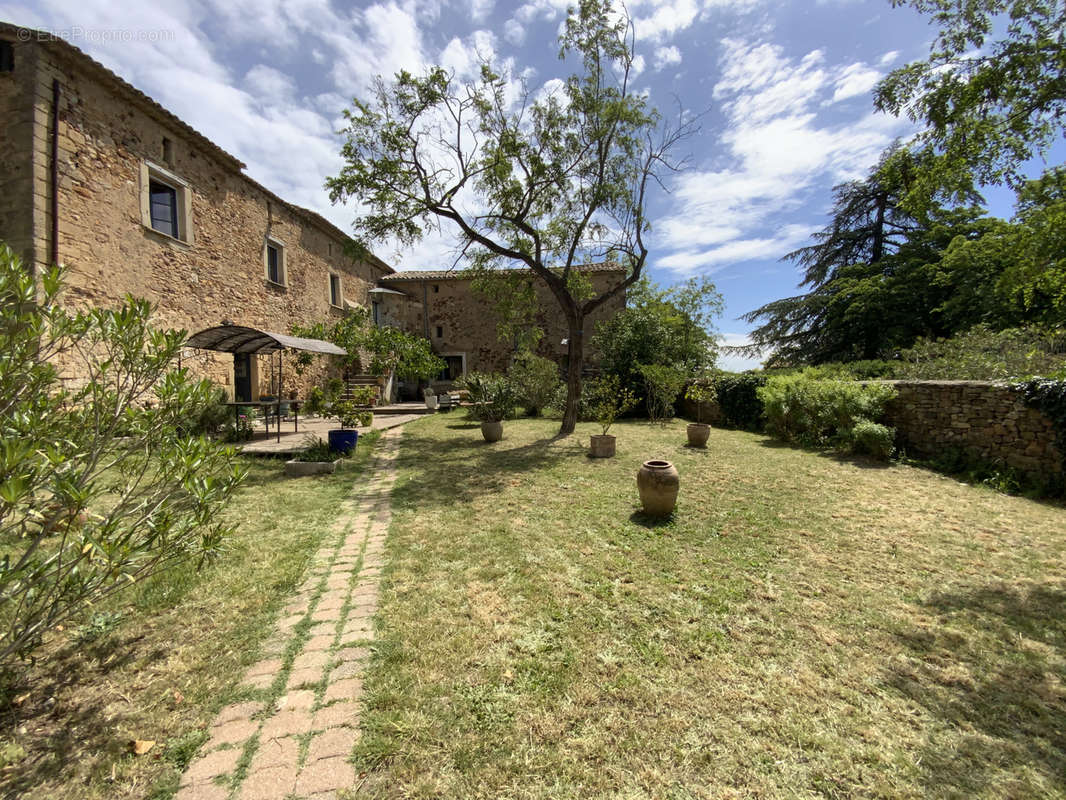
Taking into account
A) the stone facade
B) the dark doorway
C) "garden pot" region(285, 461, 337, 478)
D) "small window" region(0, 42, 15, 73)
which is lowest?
"garden pot" region(285, 461, 337, 478)

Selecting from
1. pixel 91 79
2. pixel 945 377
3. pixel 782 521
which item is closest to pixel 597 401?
pixel 945 377

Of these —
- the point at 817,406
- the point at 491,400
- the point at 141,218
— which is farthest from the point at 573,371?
the point at 141,218

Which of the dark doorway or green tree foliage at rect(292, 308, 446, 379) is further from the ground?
green tree foliage at rect(292, 308, 446, 379)

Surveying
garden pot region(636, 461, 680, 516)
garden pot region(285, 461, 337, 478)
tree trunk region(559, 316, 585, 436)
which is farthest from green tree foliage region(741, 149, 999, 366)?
garden pot region(285, 461, 337, 478)

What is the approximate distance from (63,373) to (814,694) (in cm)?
1091

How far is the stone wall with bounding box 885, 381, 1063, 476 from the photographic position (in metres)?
6.12

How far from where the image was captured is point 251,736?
193 centimetres

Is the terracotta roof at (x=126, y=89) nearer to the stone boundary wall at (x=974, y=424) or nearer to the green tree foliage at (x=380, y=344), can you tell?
the green tree foliage at (x=380, y=344)

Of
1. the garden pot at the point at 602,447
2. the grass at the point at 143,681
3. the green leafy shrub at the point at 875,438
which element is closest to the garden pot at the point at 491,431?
the garden pot at the point at 602,447

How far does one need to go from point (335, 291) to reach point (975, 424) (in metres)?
19.0

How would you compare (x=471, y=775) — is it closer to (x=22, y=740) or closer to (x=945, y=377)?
(x=22, y=740)

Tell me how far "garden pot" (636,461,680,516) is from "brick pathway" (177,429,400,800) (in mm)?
2891

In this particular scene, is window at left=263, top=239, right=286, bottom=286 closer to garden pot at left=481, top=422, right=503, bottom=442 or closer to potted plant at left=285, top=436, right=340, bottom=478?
potted plant at left=285, top=436, right=340, bottom=478

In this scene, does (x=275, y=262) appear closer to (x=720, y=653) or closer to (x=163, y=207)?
(x=163, y=207)
